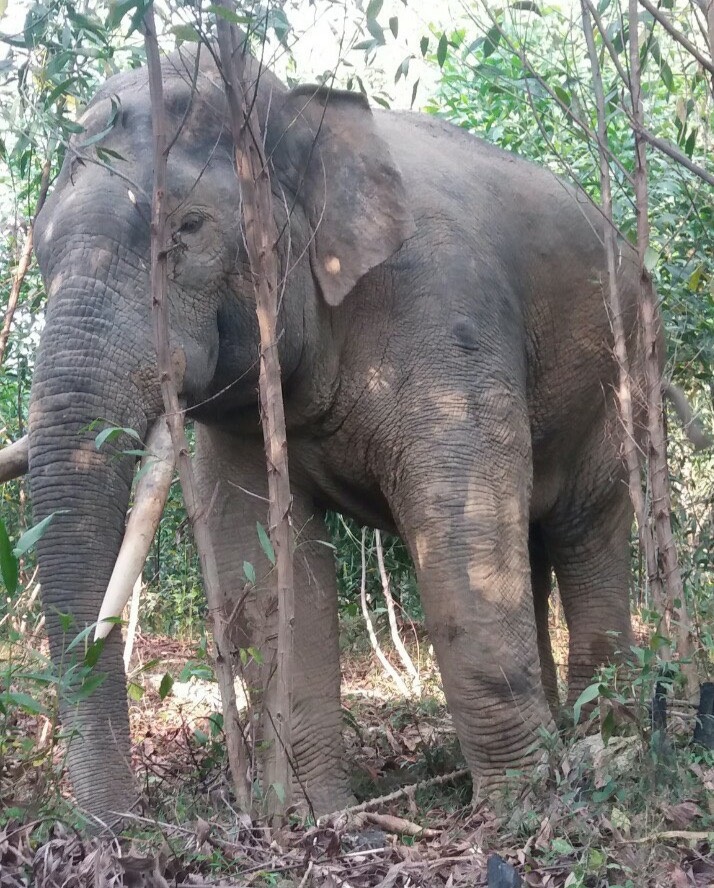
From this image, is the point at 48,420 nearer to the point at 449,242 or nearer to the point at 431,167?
the point at 449,242

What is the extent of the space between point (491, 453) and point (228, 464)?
123cm

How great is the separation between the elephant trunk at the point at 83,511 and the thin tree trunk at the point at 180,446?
1.48 feet

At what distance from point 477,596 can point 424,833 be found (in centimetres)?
97

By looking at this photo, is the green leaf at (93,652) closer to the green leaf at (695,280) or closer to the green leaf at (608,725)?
the green leaf at (608,725)

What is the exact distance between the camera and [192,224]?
14.0ft

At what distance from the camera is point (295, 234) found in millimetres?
4637

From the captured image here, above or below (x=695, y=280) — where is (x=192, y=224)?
below

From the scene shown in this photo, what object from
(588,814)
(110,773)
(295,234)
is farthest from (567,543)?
(110,773)

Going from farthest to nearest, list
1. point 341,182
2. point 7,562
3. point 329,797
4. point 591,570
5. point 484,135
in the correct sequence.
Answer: point 484,135
point 591,570
point 329,797
point 341,182
point 7,562

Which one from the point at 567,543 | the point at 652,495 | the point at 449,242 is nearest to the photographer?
the point at 652,495

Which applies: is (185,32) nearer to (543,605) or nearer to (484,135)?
(543,605)

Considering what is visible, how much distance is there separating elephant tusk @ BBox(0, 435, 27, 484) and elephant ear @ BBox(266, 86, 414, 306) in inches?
49.5

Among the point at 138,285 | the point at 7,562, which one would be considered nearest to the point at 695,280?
the point at 138,285

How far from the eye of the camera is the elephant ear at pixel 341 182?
182 inches
